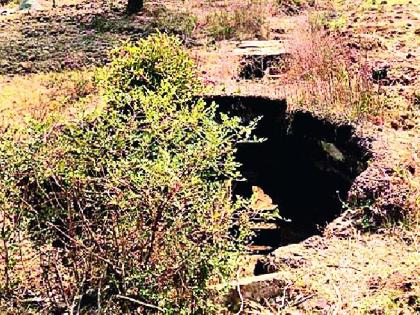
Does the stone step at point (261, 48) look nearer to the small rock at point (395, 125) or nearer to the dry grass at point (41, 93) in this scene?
the dry grass at point (41, 93)

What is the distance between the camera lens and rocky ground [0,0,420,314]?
3877 mm

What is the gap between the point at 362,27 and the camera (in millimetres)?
9078

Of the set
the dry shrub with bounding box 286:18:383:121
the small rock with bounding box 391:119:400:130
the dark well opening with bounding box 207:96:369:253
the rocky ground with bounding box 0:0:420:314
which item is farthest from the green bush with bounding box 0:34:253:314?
the dry shrub with bounding box 286:18:383:121

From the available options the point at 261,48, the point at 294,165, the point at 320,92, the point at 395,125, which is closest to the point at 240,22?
the point at 261,48

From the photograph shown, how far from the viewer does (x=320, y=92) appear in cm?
649

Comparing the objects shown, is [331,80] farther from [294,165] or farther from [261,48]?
[261,48]

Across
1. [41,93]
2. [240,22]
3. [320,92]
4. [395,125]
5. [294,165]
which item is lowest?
[294,165]

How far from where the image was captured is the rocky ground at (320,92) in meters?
3.88

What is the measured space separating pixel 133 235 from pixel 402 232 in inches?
74.1

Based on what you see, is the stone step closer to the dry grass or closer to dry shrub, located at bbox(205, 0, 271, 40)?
dry shrub, located at bbox(205, 0, 271, 40)

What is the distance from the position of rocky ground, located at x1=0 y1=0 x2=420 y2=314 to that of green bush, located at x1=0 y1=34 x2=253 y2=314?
0.49 m

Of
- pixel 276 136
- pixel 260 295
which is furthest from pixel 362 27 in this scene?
pixel 260 295

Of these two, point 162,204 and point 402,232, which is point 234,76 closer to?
point 402,232

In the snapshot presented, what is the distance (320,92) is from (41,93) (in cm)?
329
